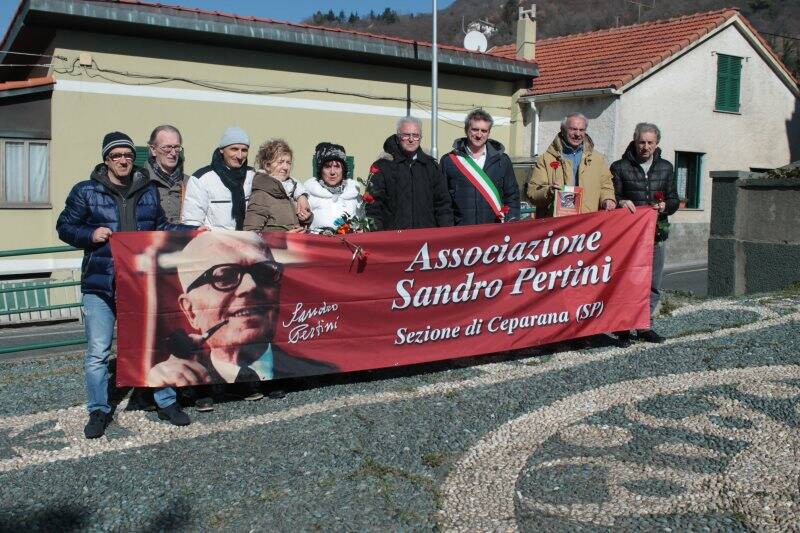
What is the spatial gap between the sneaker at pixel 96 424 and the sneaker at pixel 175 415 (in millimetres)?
341

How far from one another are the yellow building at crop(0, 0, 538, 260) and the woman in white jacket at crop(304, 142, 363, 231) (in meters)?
9.86

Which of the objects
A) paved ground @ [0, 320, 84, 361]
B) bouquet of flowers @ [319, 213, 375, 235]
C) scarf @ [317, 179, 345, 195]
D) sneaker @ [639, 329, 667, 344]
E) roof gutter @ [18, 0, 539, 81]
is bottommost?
paved ground @ [0, 320, 84, 361]

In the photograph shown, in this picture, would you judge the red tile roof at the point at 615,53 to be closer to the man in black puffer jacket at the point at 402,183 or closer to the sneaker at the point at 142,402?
the man in black puffer jacket at the point at 402,183

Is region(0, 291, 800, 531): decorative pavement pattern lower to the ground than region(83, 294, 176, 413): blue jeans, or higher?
lower

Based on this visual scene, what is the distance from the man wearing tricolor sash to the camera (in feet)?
21.0

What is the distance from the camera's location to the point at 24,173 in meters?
14.6

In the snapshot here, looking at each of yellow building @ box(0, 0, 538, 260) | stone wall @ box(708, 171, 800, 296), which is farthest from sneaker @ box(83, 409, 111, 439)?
yellow building @ box(0, 0, 538, 260)

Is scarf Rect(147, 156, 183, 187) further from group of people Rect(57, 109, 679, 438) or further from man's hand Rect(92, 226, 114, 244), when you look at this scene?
man's hand Rect(92, 226, 114, 244)

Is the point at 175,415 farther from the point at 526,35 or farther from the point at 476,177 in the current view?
the point at 526,35

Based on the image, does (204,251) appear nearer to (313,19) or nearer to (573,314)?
(573,314)

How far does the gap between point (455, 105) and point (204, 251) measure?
14.5 m

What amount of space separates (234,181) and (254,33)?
11025 millimetres

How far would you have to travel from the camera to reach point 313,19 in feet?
303

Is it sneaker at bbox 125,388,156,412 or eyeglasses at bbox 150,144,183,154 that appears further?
eyeglasses at bbox 150,144,183,154
